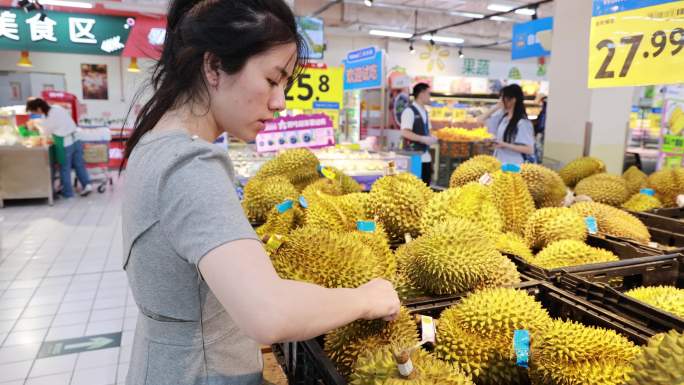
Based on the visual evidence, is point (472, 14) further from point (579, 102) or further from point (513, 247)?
point (513, 247)

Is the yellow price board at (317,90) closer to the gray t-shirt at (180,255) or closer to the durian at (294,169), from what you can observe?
the durian at (294,169)

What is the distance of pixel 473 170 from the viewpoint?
2256 millimetres

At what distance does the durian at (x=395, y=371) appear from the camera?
0.85 m

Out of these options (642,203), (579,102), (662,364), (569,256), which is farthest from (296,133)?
(662,364)

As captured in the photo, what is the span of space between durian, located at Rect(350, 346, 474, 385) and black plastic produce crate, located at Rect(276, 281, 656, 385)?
0.23 ft

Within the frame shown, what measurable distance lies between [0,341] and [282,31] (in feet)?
11.7

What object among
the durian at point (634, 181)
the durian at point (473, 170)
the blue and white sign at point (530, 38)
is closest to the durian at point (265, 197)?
the durian at point (473, 170)

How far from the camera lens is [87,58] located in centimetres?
1405

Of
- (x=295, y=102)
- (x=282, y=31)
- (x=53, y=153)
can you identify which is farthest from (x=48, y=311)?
(x=53, y=153)

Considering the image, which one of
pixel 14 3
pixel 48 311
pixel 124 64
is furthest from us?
pixel 124 64

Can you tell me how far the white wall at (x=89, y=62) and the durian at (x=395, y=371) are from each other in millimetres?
14086

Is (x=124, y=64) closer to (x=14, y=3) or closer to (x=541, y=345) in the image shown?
(x=14, y=3)

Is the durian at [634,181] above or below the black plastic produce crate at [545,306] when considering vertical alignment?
above

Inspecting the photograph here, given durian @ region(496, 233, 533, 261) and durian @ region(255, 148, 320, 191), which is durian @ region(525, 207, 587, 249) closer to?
durian @ region(496, 233, 533, 261)
